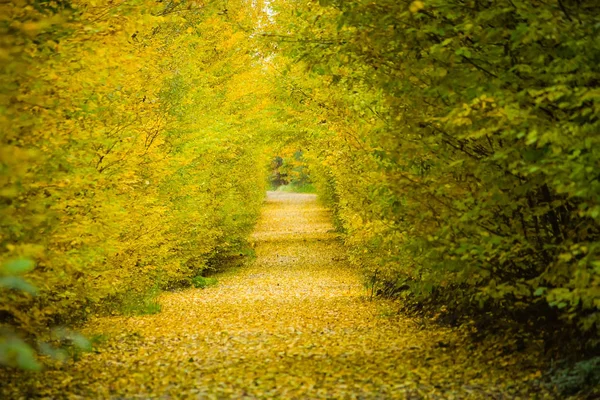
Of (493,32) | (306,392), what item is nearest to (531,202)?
(493,32)

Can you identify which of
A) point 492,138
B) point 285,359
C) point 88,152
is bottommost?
point 285,359

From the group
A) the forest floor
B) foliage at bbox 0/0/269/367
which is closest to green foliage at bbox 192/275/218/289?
foliage at bbox 0/0/269/367

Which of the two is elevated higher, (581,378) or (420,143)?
(420,143)

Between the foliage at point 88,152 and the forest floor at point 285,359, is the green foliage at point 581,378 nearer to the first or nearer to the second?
the forest floor at point 285,359

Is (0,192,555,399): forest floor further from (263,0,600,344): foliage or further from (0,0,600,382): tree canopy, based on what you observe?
(263,0,600,344): foliage

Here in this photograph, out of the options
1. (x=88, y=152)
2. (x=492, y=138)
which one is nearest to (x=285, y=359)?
(x=88, y=152)

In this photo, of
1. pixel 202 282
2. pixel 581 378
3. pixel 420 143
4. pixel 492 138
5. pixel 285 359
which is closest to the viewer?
pixel 581 378

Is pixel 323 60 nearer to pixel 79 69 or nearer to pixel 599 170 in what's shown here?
pixel 79 69

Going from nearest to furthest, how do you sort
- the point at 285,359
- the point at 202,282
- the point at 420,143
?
the point at 420,143 → the point at 285,359 → the point at 202,282

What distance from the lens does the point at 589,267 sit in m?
5.59

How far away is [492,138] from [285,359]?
3218 millimetres

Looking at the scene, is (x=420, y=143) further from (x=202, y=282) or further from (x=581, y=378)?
(x=202, y=282)

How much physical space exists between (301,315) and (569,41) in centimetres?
792

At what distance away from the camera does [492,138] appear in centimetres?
684
